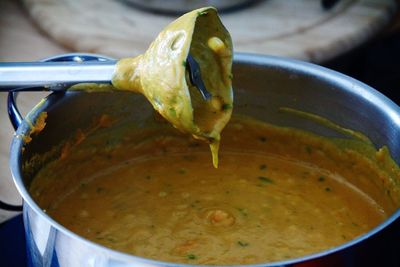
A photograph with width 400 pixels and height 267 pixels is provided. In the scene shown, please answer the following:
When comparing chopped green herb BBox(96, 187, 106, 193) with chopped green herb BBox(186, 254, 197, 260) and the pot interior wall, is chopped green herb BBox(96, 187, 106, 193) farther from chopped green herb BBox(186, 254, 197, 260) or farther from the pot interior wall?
chopped green herb BBox(186, 254, 197, 260)

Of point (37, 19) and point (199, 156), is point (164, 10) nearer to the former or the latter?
point (37, 19)

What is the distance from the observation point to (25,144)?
106cm

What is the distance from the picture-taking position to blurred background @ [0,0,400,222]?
182 cm

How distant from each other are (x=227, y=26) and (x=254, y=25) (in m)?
0.07

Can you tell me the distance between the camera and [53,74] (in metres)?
1.08

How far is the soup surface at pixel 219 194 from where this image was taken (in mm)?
1209

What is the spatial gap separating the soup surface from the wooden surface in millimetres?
393

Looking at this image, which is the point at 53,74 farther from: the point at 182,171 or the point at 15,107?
the point at 182,171

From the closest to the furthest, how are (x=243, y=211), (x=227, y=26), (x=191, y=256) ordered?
(x=191, y=256) → (x=243, y=211) → (x=227, y=26)

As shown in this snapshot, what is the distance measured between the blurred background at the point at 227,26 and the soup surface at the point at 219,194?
1.24 ft

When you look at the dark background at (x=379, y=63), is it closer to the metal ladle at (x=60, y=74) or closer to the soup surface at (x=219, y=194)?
the soup surface at (x=219, y=194)

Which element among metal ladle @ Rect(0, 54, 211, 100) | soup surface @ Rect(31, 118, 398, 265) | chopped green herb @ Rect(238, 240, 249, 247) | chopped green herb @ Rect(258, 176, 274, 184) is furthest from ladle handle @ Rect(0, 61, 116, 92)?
chopped green herb @ Rect(258, 176, 274, 184)

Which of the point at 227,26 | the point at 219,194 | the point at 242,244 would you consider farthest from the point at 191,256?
the point at 227,26

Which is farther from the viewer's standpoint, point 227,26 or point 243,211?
point 227,26
